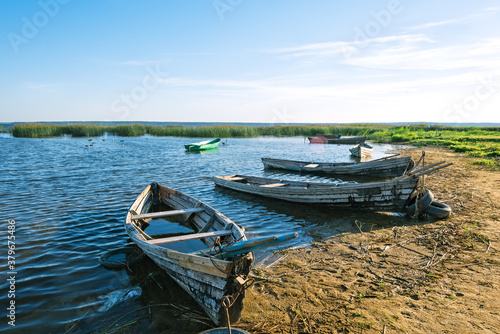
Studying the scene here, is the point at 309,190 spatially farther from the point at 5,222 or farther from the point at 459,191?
the point at 5,222

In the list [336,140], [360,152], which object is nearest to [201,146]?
[360,152]

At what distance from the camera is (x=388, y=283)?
4.75 meters

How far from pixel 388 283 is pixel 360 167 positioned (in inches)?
447

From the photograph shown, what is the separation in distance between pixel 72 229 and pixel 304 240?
21.2 feet

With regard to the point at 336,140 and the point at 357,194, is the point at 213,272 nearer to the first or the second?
the point at 357,194

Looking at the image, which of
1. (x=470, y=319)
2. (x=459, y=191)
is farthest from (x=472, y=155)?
(x=470, y=319)

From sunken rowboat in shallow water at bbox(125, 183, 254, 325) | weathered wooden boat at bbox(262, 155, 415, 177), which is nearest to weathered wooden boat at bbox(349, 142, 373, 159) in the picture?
weathered wooden boat at bbox(262, 155, 415, 177)

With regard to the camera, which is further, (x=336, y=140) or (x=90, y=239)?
(x=336, y=140)

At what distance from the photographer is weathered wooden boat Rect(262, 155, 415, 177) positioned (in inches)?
568

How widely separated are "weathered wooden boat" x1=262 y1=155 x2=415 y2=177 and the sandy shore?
6911 mm

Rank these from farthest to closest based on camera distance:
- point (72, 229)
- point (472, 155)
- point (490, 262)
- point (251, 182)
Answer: point (472, 155), point (251, 182), point (72, 229), point (490, 262)

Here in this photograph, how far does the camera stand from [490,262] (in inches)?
206

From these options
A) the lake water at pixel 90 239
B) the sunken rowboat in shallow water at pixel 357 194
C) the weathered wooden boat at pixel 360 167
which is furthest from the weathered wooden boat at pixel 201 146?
the sunken rowboat in shallow water at pixel 357 194

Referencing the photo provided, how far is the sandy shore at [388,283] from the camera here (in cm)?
383
